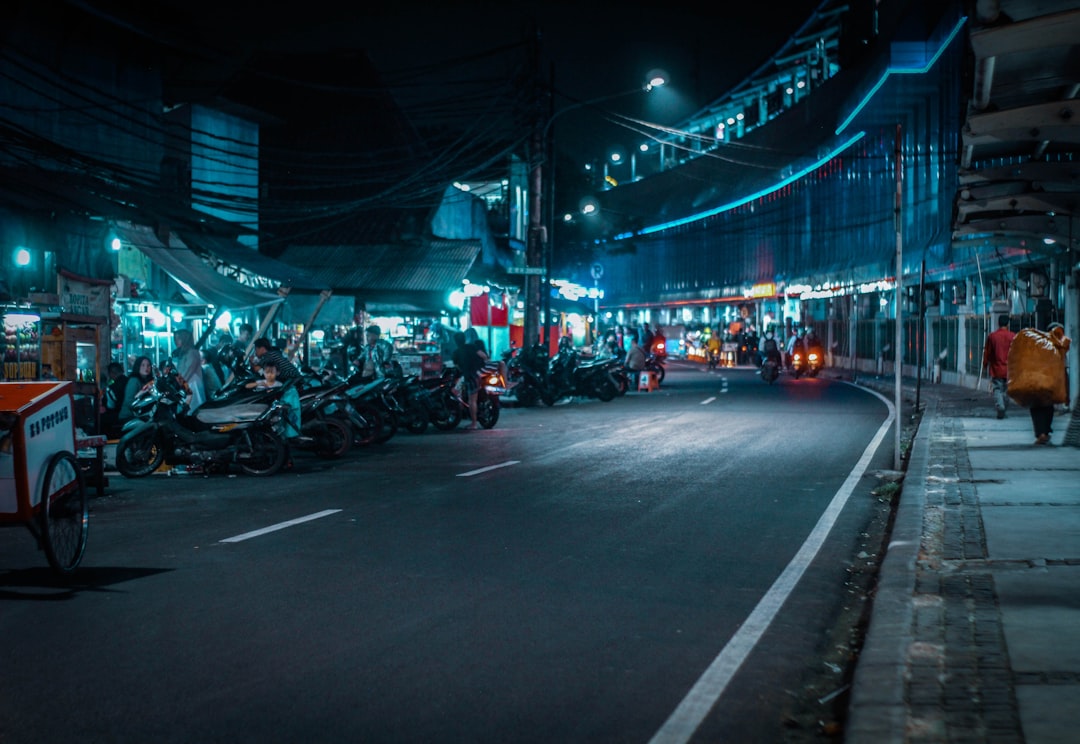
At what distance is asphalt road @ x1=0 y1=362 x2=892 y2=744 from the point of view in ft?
16.2

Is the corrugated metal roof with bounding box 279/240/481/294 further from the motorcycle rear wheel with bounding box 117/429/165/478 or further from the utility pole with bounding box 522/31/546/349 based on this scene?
the motorcycle rear wheel with bounding box 117/429/165/478

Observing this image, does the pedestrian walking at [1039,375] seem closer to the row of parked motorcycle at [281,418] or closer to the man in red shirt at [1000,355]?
the man in red shirt at [1000,355]

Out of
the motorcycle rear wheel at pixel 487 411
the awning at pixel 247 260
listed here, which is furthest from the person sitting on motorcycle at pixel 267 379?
the awning at pixel 247 260

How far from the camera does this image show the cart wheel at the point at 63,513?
7504 mm

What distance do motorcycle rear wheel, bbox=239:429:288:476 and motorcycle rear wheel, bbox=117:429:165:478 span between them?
3.65 feet

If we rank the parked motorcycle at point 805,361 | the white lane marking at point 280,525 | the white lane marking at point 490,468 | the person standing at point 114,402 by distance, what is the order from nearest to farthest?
the white lane marking at point 280,525
the white lane marking at point 490,468
the person standing at point 114,402
the parked motorcycle at point 805,361

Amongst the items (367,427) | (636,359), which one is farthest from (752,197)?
(367,427)

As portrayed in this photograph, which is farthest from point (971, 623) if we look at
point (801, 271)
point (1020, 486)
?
point (801, 271)

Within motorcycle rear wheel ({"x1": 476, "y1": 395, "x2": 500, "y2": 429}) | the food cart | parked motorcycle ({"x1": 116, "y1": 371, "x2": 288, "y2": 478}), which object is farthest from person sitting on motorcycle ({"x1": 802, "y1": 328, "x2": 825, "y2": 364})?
the food cart

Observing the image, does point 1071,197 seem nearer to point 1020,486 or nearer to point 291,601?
point 1020,486

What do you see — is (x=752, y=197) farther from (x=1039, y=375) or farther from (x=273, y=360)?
(x=273, y=360)

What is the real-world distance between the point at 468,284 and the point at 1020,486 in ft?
78.6

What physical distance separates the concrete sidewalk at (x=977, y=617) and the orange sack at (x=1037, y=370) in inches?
111

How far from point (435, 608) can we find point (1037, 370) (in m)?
11.3
